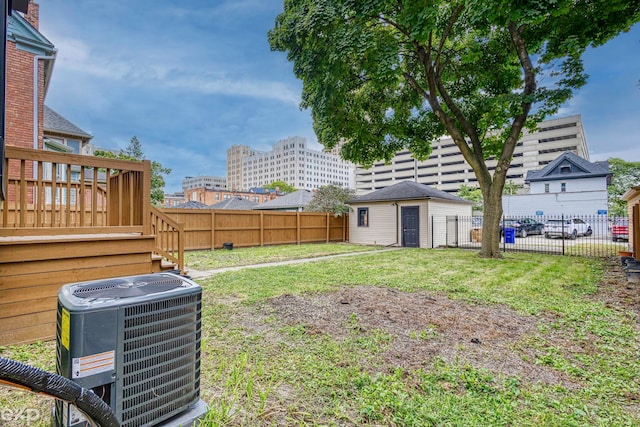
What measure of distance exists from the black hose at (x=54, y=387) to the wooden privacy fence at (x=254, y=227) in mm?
9724

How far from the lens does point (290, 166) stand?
9488 centimetres

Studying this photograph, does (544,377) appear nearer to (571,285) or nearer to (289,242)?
(571,285)

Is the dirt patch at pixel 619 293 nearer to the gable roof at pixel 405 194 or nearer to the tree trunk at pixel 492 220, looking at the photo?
the tree trunk at pixel 492 220

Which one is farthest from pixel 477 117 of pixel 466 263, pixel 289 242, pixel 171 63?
pixel 171 63

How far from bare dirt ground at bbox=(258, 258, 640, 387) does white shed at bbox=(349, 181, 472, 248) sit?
859cm

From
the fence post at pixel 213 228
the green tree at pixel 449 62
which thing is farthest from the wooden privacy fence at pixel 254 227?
the green tree at pixel 449 62

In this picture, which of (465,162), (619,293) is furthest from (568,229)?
(465,162)

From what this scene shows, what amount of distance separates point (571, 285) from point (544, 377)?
4.47m

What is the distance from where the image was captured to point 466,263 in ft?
28.6

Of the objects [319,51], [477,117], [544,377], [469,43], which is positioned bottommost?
[544,377]

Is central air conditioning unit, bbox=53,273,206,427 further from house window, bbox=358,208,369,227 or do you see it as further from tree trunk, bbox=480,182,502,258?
house window, bbox=358,208,369,227

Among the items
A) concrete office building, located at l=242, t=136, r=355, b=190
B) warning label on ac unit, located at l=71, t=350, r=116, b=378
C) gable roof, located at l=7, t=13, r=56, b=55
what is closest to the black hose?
warning label on ac unit, located at l=71, t=350, r=116, b=378

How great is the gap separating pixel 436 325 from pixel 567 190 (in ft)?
117

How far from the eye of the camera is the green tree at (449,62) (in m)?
7.75
